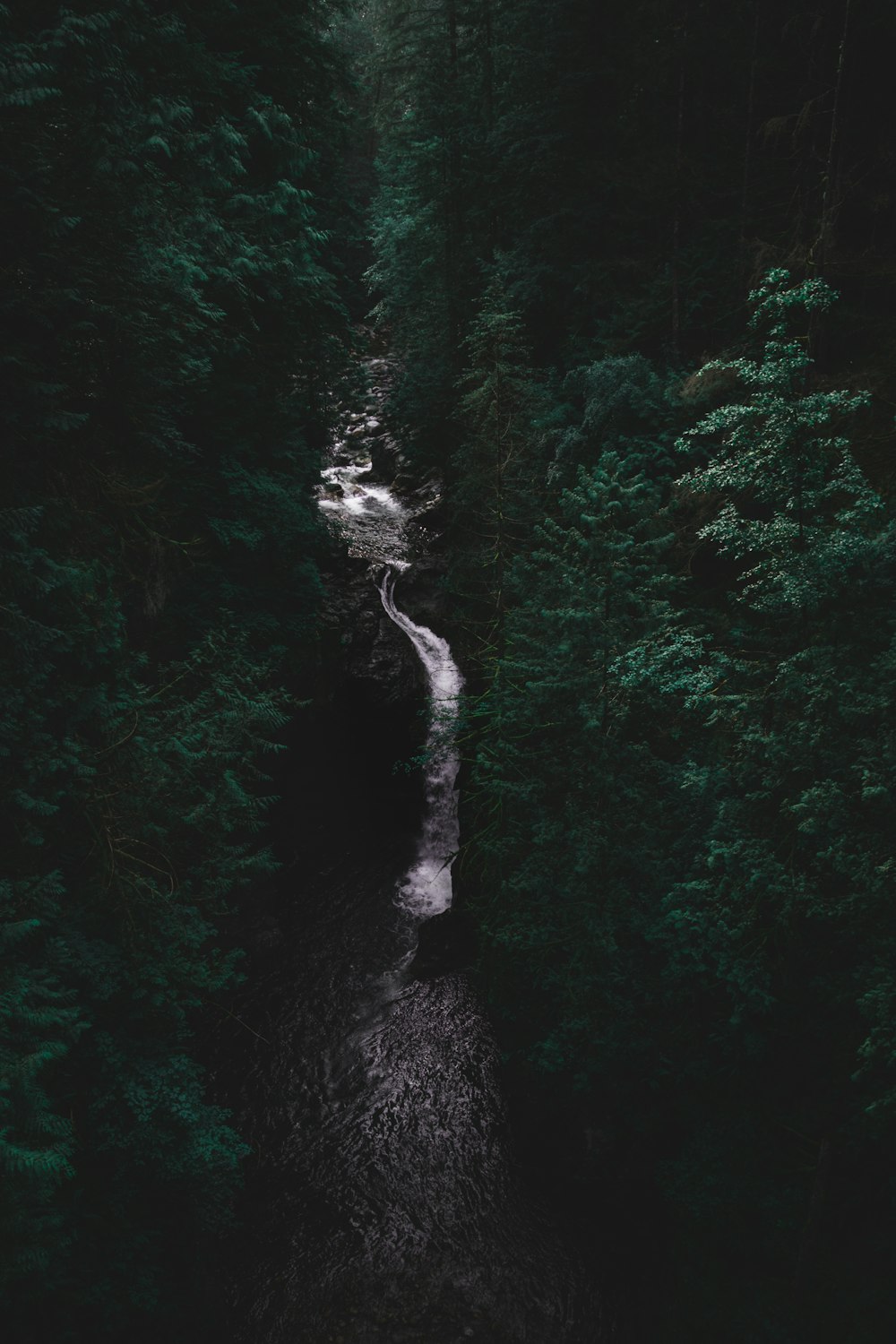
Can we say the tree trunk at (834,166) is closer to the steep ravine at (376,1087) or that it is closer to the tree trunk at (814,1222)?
the steep ravine at (376,1087)

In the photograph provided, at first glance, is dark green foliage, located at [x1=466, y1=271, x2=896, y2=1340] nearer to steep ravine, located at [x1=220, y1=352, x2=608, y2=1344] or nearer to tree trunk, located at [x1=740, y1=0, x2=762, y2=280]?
steep ravine, located at [x1=220, y1=352, x2=608, y2=1344]

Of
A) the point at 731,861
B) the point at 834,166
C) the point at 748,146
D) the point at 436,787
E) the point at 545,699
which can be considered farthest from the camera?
the point at 436,787

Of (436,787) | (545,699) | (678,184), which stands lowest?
(436,787)

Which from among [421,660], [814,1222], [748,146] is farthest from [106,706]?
[748,146]

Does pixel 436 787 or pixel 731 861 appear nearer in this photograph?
pixel 731 861

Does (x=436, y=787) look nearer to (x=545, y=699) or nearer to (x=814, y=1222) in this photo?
(x=545, y=699)

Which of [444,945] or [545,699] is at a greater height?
[545,699]
